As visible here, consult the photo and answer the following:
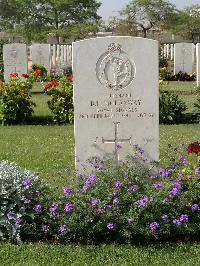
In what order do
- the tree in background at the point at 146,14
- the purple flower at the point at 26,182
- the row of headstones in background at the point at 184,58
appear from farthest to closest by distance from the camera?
the tree in background at the point at 146,14
the row of headstones in background at the point at 184,58
the purple flower at the point at 26,182

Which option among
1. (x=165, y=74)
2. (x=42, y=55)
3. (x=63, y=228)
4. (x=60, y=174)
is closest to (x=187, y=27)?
(x=42, y=55)

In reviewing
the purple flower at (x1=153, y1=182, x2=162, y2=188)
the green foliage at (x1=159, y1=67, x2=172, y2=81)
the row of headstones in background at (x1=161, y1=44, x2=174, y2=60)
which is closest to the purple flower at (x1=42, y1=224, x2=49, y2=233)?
the purple flower at (x1=153, y1=182, x2=162, y2=188)

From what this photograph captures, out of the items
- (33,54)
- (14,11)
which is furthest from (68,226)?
(14,11)

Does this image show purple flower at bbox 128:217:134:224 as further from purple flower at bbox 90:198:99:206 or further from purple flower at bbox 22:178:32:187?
purple flower at bbox 22:178:32:187

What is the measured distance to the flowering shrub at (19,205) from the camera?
5.20m

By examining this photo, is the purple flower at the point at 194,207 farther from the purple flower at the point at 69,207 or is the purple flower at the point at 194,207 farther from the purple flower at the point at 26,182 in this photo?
the purple flower at the point at 26,182

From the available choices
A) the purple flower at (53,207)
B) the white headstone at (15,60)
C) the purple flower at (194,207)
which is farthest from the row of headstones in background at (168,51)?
the purple flower at (53,207)

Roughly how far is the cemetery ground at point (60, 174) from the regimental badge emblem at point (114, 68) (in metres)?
1.01

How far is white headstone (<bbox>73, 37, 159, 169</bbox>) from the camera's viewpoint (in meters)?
6.09

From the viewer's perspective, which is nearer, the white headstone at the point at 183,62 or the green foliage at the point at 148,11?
the white headstone at the point at 183,62

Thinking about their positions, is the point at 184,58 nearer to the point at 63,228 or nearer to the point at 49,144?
the point at 49,144

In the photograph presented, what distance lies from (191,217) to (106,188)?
802 mm

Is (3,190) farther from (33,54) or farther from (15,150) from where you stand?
(33,54)

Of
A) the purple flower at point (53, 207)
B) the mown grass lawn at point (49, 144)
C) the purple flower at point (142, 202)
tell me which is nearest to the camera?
the purple flower at point (142, 202)
